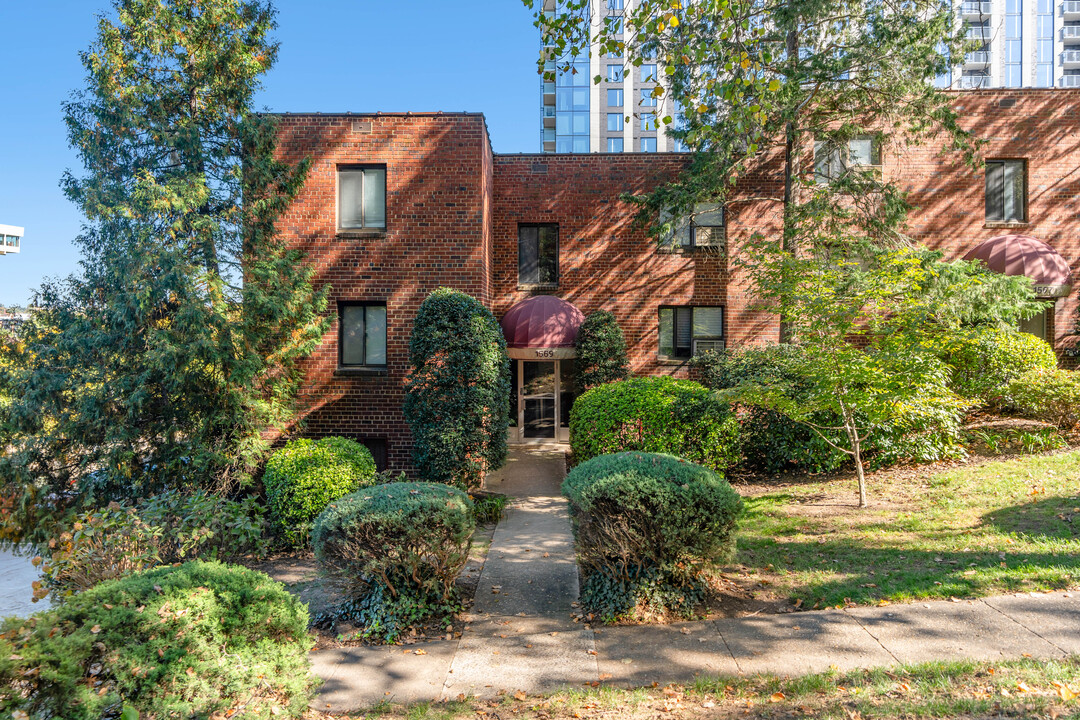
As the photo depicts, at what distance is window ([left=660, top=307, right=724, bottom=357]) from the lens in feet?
54.0

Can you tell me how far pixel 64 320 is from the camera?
34.3ft

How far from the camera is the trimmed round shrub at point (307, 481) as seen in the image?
360 inches

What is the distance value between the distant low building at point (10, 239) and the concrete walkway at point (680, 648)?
6321 cm

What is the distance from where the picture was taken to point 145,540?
23.4ft

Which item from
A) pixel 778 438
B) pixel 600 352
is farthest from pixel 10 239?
pixel 778 438

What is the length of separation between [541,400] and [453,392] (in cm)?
592

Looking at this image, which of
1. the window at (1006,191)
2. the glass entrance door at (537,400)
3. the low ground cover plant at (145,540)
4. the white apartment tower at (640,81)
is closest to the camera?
the low ground cover plant at (145,540)

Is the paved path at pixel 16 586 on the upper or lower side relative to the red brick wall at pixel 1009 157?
lower

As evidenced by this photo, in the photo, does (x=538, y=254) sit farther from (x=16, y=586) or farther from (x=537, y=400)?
(x=16, y=586)

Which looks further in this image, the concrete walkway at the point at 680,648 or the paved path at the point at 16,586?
the paved path at the point at 16,586

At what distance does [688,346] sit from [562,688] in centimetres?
1294

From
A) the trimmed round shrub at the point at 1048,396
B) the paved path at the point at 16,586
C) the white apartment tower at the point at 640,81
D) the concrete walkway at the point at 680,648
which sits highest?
the white apartment tower at the point at 640,81

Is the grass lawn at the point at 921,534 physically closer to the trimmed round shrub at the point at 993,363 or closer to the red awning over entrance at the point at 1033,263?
the trimmed round shrub at the point at 993,363

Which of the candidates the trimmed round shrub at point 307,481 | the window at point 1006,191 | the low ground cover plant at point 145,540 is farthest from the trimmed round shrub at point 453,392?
the window at point 1006,191
